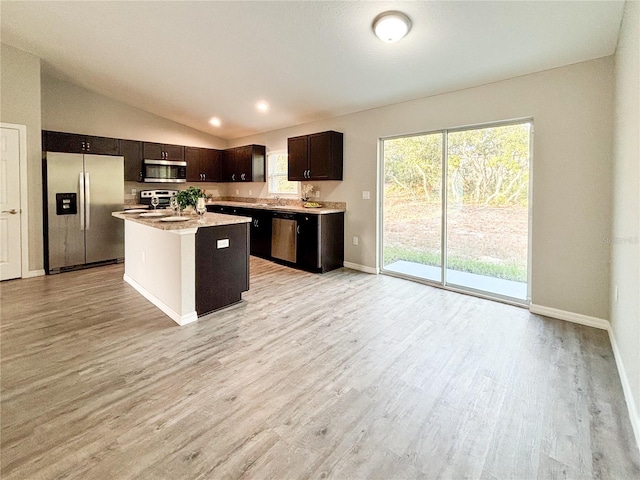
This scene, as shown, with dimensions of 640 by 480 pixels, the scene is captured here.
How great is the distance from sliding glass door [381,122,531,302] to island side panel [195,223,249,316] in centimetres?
225

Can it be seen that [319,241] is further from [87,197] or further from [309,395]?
[87,197]

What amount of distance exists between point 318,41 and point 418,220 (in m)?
2.49

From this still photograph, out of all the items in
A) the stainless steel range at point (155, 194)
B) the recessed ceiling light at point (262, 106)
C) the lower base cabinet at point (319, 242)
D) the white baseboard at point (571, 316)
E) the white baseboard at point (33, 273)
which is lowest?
the white baseboard at point (571, 316)

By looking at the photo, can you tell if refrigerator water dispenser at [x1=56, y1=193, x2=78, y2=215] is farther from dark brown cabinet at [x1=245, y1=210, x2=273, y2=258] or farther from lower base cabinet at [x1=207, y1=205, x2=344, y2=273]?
lower base cabinet at [x1=207, y1=205, x2=344, y2=273]

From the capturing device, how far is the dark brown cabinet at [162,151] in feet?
20.2

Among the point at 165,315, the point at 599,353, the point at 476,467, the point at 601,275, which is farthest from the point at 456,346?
the point at 165,315

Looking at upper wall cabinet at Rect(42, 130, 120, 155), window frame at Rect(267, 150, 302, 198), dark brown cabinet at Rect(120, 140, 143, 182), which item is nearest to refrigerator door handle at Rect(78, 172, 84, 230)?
upper wall cabinet at Rect(42, 130, 120, 155)

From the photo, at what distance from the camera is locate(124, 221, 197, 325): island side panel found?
9.98 feet

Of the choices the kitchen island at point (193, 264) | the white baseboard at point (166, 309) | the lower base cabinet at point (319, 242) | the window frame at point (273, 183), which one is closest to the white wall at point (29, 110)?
the white baseboard at point (166, 309)

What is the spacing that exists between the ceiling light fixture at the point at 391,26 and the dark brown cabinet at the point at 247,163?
4054mm

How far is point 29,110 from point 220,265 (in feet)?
12.3

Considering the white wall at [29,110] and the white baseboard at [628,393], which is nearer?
the white baseboard at [628,393]

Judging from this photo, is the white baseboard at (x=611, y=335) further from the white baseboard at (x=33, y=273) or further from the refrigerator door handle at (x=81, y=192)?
the white baseboard at (x=33, y=273)

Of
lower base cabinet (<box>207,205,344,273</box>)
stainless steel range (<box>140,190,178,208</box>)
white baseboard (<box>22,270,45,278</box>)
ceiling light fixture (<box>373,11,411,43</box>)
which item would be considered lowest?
white baseboard (<box>22,270,45,278</box>)
